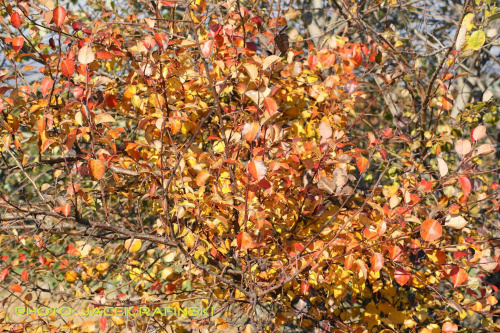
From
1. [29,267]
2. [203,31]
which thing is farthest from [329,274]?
[29,267]

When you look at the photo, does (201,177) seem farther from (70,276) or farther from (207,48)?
(70,276)

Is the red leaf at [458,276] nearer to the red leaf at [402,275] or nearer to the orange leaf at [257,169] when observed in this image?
the red leaf at [402,275]

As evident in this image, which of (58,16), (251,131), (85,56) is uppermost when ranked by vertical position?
(58,16)

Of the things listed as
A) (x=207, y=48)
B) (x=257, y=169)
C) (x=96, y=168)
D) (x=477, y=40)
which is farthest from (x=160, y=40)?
(x=477, y=40)

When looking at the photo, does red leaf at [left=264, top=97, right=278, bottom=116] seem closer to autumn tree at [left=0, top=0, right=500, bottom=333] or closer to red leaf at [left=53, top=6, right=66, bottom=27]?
autumn tree at [left=0, top=0, right=500, bottom=333]

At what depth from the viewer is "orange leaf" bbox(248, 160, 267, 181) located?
4.37 feet

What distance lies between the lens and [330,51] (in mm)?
2354

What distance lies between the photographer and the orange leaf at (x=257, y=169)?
133cm

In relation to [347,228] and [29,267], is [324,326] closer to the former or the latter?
[347,228]

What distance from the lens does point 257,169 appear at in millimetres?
1337

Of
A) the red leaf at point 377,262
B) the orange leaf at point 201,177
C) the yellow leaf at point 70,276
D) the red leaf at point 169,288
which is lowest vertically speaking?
the red leaf at point 377,262

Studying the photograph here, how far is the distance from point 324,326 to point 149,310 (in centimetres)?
89

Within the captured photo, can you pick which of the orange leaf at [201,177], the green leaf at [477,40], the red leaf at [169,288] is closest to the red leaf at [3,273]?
the red leaf at [169,288]

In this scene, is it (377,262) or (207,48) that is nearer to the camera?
(377,262)
